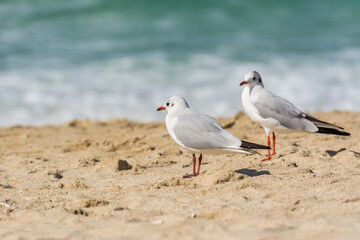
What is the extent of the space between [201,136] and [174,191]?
61 cm

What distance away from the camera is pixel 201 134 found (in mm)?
4824

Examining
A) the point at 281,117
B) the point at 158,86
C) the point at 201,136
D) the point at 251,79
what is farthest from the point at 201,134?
the point at 158,86

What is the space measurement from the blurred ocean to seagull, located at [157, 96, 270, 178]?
475 centimetres

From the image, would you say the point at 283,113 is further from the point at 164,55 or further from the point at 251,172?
the point at 164,55

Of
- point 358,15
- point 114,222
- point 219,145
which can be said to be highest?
point 358,15

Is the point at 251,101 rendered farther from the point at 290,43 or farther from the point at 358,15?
the point at 358,15

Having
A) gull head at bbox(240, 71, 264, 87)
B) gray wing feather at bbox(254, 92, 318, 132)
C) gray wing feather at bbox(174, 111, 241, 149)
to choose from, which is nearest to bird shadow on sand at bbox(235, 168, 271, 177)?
gray wing feather at bbox(174, 111, 241, 149)

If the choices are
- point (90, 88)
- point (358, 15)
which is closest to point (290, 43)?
point (358, 15)

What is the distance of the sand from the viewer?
3.44 metres

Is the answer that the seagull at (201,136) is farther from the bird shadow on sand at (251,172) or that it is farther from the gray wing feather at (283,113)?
the gray wing feather at (283,113)

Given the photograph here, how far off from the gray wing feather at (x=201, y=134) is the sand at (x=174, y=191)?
255mm

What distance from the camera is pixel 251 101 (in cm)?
590

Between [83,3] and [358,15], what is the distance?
8.85 m

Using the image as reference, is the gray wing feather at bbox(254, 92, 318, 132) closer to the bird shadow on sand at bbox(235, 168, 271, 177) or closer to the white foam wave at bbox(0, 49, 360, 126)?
the bird shadow on sand at bbox(235, 168, 271, 177)
